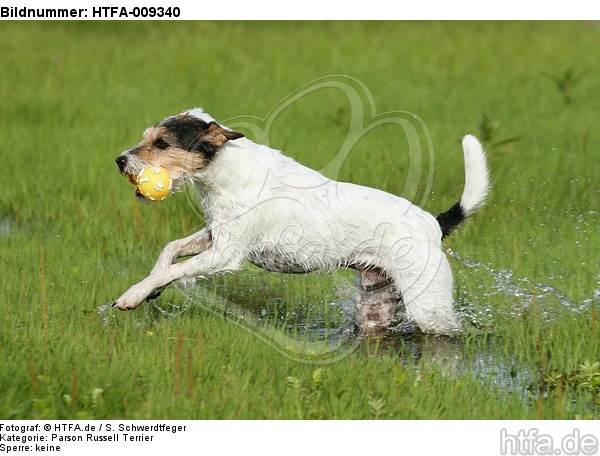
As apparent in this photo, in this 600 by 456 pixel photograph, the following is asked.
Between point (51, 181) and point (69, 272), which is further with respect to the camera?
point (51, 181)

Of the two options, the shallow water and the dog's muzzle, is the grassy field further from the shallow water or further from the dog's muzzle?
the dog's muzzle

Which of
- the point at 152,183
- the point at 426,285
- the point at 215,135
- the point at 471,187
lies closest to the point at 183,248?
the point at 152,183

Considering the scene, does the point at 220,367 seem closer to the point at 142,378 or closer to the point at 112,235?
the point at 142,378

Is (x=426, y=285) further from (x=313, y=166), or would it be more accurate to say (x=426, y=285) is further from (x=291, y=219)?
(x=313, y=166)

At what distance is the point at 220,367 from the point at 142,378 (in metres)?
0.48

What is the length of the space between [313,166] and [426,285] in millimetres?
3582

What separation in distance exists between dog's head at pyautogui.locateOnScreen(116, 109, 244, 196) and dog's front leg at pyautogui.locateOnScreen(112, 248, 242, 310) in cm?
54

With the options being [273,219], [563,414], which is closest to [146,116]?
[273,219]

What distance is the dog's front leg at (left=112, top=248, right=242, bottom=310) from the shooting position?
572 centimetres

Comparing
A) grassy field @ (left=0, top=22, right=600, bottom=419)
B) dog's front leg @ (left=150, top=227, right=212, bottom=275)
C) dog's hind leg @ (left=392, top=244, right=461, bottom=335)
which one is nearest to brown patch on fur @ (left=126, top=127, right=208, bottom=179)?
dog's front leg @ (left=150, top=227, right=212, bottom=275)

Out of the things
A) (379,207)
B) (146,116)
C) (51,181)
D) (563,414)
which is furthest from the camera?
(146,116)

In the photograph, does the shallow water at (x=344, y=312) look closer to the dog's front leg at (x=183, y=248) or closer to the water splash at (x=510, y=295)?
the water splash at (x=510, y=295)

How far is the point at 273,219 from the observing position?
19.7 ft
